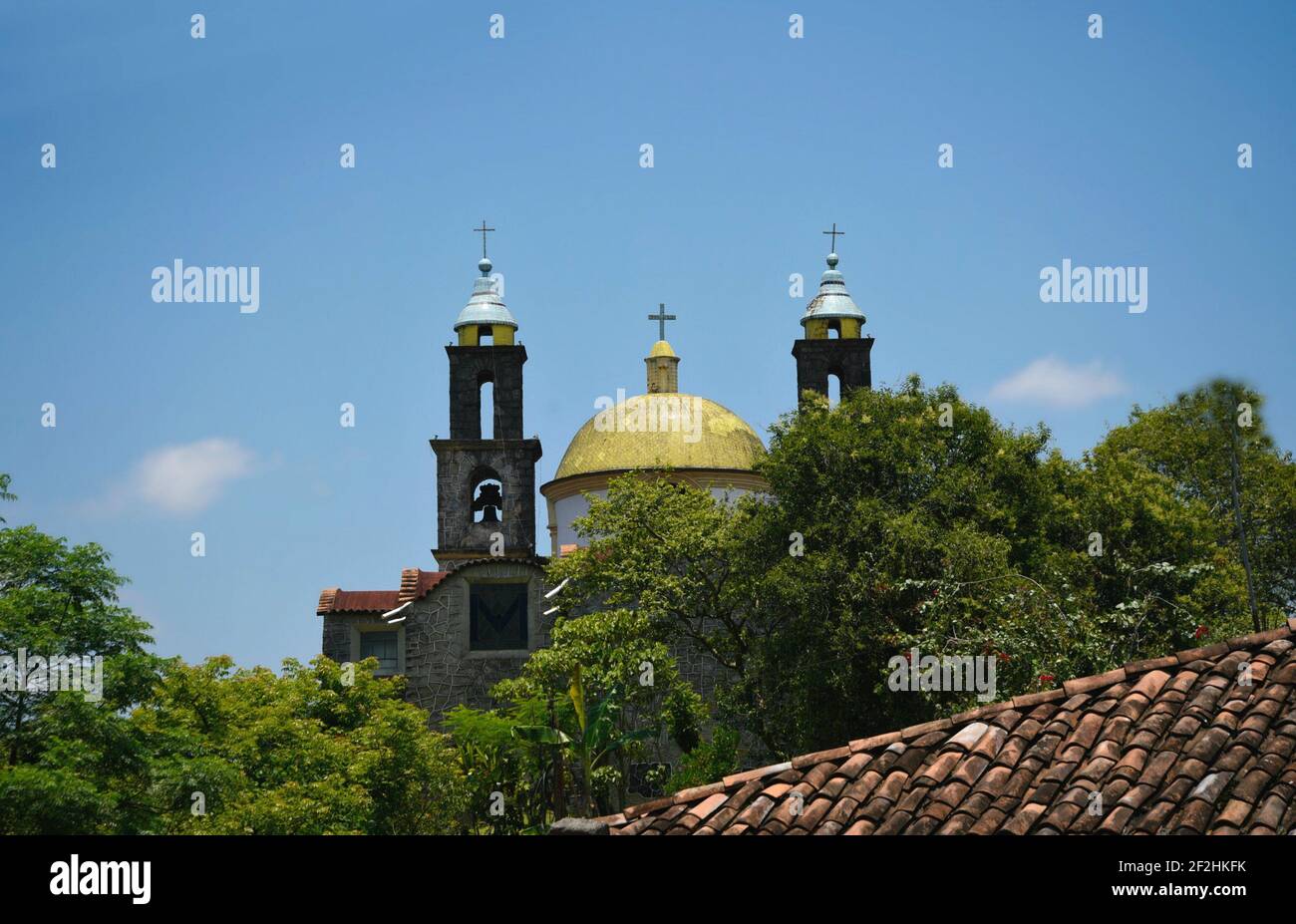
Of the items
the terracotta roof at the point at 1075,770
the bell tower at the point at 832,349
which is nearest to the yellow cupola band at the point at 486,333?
the bell tower at the point at 832,349

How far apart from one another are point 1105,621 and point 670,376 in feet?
82.8

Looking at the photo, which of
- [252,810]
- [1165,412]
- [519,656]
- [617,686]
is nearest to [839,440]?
[617,686]

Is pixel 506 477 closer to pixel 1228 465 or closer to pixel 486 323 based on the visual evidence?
pixel 486 323

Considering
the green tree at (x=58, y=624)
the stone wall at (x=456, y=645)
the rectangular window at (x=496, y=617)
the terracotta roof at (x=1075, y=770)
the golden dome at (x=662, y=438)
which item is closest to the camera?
the terracotta roof at (x=1075, y=770)

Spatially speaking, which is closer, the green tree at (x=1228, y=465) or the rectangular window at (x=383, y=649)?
the rectangular window at (x=383, y=649)

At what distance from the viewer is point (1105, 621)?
23.4 metres

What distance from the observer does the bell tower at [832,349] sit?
143ft

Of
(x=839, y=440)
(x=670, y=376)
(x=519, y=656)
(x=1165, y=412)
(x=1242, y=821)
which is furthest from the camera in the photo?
(x=670, y=376)

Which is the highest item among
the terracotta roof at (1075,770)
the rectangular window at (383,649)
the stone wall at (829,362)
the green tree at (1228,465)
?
the stone wall at (829,362)

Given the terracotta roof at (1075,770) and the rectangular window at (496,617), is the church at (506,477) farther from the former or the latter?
the terracotta roof at (1075,770)

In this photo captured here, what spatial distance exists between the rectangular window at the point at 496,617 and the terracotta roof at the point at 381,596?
38.8 inches

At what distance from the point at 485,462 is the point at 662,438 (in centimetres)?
524
